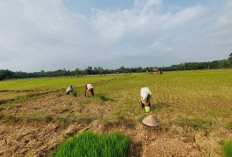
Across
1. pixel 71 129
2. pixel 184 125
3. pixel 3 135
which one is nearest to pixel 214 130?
pixel 184 125

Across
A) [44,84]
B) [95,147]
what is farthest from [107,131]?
[44,84]

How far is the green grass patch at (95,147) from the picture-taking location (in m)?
2.51

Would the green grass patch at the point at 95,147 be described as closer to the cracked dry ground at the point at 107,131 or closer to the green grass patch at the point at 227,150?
the cracked dry ground at the point at 107,131

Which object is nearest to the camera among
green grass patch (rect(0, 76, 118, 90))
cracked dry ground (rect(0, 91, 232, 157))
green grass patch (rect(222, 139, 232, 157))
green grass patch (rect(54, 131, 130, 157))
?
green grass patch (rect(222, 139, 232, 157))

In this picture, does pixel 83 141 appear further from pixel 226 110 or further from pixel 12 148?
pixel 226 110

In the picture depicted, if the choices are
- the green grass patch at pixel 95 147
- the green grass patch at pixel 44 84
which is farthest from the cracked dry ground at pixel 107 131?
the green grass patch at pixel 44 84

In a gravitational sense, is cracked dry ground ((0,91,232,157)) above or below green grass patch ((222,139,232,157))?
below

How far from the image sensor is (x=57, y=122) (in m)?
5.21

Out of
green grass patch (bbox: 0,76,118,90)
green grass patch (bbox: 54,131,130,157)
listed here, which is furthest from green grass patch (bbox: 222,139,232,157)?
green grass patch (bbox: 0,76,118,90)

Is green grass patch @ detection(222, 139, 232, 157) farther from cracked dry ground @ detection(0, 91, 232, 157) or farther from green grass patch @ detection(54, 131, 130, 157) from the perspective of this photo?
green grass patch @ detection(54, 131, 130, 157)

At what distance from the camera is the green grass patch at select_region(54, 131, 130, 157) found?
8.25 ft

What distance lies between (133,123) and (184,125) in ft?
6.75

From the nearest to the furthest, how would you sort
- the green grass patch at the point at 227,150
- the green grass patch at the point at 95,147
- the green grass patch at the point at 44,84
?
1. the green grass patch at the point at 227,150
2. the green grass patch at the point at 95,147
3. the green grass patch at the point at 44,84

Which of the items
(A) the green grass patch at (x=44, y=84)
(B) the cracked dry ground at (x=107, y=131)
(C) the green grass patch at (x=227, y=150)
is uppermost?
(C) the green grass patch at (x=227, y=150)
